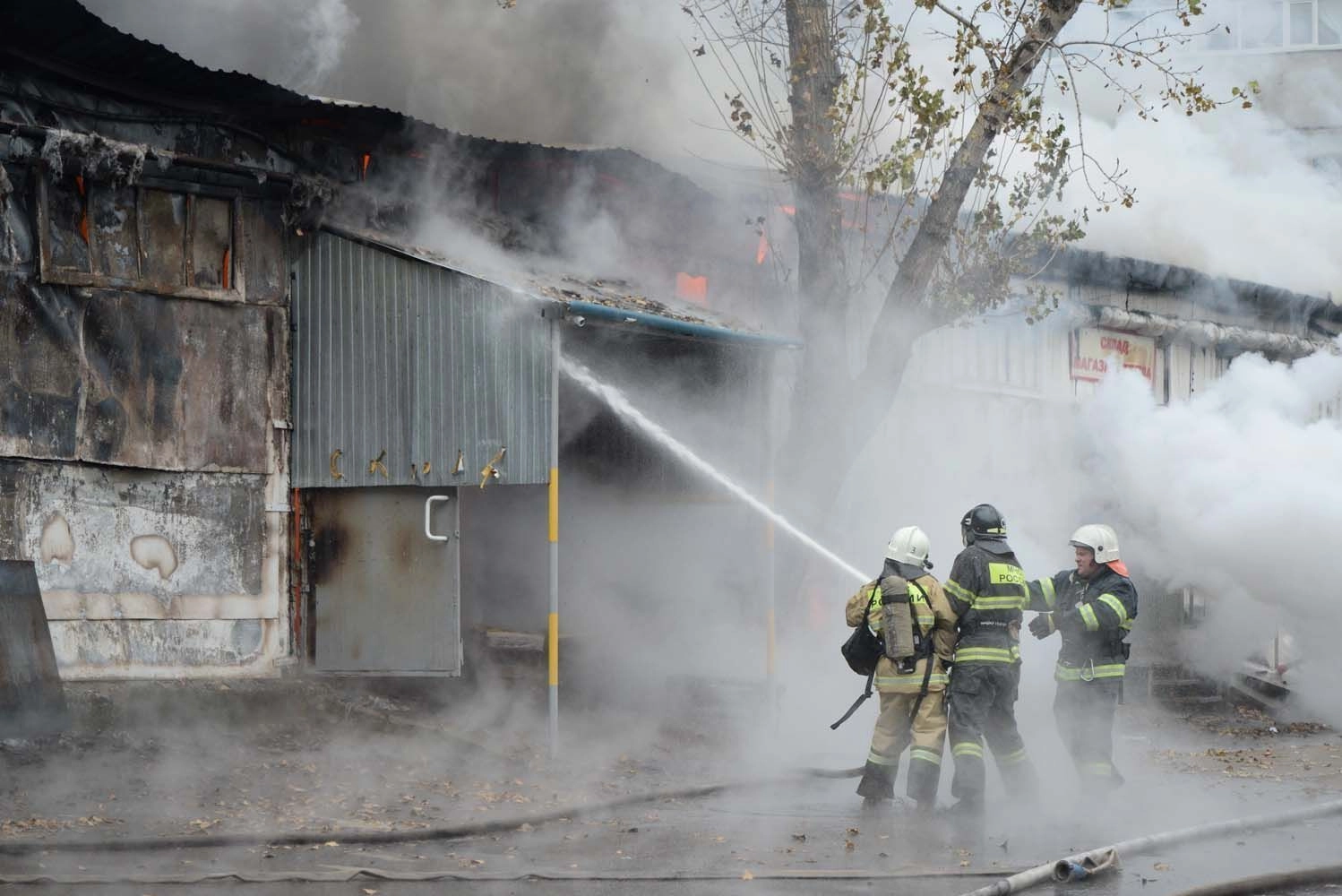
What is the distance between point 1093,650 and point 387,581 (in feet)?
15.4

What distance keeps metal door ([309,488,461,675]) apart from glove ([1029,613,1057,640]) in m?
3.79

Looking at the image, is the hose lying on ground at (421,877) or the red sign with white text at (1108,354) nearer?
the hose lying on ground at (421,877)

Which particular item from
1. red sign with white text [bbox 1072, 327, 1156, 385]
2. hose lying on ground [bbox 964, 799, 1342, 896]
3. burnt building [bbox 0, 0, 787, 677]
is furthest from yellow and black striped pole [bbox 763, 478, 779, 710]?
red sign with white text [bbox 1072, 327, 1156, 385]

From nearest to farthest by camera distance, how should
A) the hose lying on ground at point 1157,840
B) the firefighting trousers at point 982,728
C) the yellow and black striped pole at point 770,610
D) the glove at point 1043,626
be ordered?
1. the hose lying on ground at point 1157,840
2. the firefighting trousers at point 982,728
3. the glove at point 1043,626
4. the yellow and black striped pole at point 770,610

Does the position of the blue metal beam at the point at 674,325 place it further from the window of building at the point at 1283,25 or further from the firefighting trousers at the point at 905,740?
the window of building at the point at 1283,25

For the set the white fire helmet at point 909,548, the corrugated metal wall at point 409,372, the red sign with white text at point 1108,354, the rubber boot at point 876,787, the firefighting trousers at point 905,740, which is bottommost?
the rubber boot at point 876,787

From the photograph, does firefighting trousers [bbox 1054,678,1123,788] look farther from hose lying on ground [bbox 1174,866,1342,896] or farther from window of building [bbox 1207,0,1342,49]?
window of building [bbox 1207,0,1342,49]

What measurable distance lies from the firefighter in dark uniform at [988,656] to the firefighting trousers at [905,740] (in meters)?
0.10

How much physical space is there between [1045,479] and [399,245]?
909 cm

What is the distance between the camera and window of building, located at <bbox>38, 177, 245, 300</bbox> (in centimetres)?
887

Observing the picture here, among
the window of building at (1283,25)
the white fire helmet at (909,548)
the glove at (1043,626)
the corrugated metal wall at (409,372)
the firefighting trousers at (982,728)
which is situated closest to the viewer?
the firefighting trousers at (982,728)

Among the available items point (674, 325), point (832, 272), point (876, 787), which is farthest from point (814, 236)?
point (876, 787)

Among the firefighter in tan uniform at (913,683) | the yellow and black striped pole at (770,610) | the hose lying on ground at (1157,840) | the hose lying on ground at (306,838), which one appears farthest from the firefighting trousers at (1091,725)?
the yellow and black striped pole at (770,610)

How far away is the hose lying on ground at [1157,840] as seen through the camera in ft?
19.6
